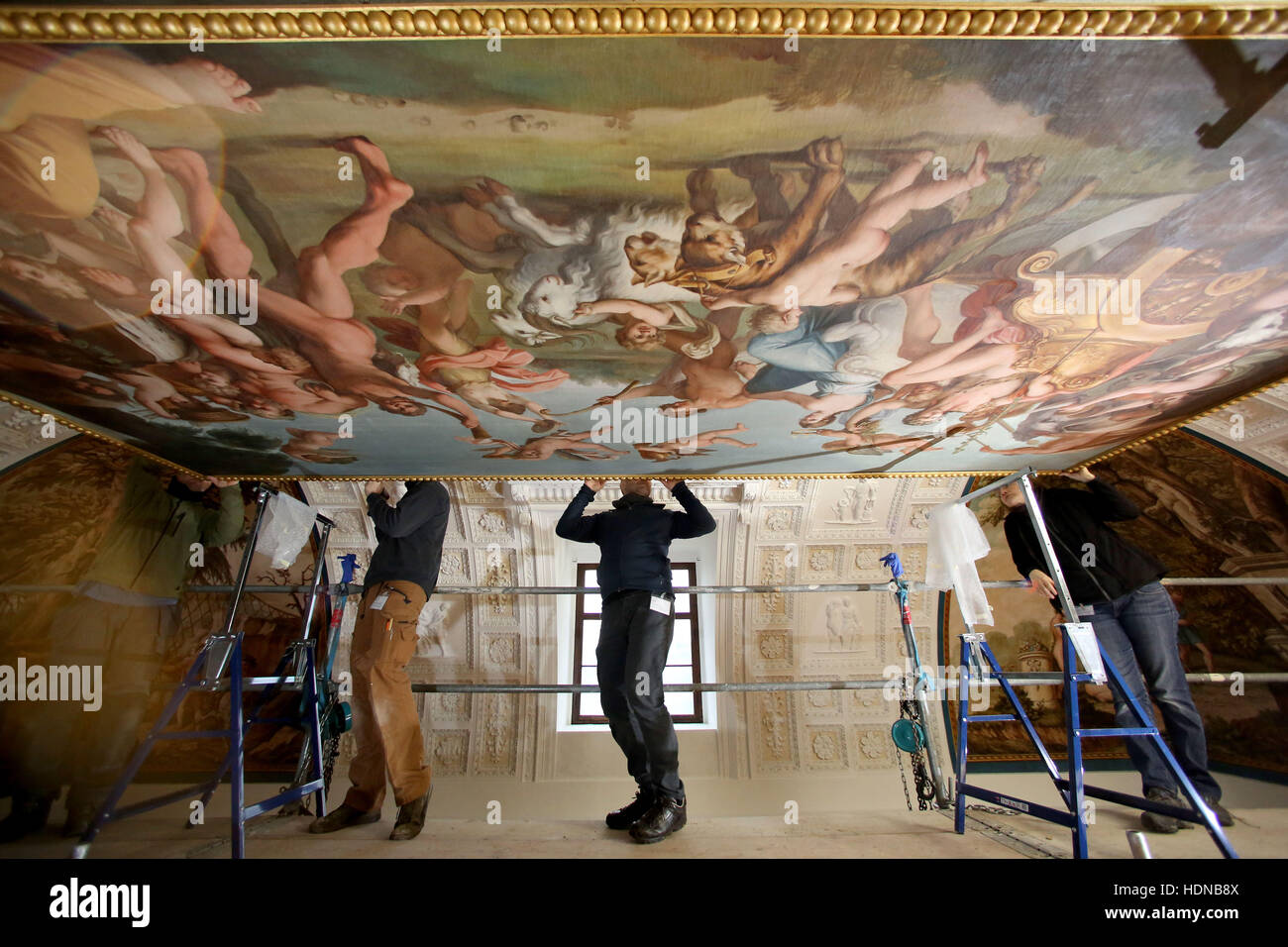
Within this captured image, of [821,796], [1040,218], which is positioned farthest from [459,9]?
[821,796]

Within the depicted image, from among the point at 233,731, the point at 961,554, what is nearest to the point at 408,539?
the point at 233,731

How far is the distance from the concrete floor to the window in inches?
142

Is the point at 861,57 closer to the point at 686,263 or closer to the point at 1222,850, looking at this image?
the point at 686,263

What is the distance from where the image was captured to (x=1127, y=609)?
12.6 ft

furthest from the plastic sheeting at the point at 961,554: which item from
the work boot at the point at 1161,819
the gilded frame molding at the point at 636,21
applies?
the gilded frame molding at the point at 636,21

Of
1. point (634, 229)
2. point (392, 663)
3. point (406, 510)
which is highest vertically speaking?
point (634, 229)

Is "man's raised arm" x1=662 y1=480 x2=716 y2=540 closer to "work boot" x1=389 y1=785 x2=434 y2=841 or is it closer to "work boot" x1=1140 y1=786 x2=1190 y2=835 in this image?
"work boot" x1=389 y1=785 x2=434 y2=841

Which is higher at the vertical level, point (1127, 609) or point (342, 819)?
point (1127, 609)

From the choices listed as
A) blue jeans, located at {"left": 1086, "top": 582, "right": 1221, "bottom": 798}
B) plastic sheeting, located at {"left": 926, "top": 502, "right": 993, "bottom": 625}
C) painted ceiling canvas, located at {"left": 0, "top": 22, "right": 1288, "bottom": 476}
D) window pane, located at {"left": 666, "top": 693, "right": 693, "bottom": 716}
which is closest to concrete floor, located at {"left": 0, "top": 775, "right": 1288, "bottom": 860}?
blue jeans, located at {"left": 1086, "top": 582, "right": 1221, "bottom": 798}

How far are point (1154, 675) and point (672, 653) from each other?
16.0ft

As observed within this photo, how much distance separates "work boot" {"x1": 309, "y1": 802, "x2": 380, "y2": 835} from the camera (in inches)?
136

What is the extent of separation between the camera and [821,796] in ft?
23.6

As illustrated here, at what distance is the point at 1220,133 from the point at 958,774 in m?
3.43

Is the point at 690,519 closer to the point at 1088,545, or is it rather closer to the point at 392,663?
the point at 392,663
